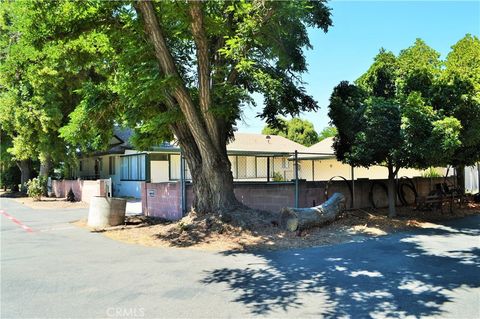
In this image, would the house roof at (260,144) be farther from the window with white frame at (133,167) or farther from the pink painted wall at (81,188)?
the pink painted wall at (81,188)

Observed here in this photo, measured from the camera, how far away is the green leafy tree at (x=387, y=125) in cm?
1053

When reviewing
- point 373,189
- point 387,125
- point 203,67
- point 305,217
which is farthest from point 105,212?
point 373,189

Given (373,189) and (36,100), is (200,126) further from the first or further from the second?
(36,100)

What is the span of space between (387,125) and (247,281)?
6.92m

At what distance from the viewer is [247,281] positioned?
630 centimetres

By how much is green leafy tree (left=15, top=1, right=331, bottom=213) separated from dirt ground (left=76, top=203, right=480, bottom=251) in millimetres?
859

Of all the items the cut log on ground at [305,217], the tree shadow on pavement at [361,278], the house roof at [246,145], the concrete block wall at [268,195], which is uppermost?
the house roof at [246,145]

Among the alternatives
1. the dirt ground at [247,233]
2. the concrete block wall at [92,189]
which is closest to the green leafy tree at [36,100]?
the concrete block wall at [92,189]

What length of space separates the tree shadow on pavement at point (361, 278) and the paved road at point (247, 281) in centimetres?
1

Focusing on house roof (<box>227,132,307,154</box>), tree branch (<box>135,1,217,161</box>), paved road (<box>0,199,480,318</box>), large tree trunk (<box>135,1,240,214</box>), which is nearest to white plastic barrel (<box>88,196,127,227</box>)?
large tree trunk (<box>135,1,240,214</box>)

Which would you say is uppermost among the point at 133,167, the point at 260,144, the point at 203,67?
the point at 203,67

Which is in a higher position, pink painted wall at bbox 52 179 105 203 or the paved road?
pink painted wall at bbox 52 179 105 203

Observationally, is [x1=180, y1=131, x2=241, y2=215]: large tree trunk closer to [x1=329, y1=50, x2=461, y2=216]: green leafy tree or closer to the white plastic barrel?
the white plastic barrel

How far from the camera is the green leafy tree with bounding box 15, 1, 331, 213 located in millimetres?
9211
